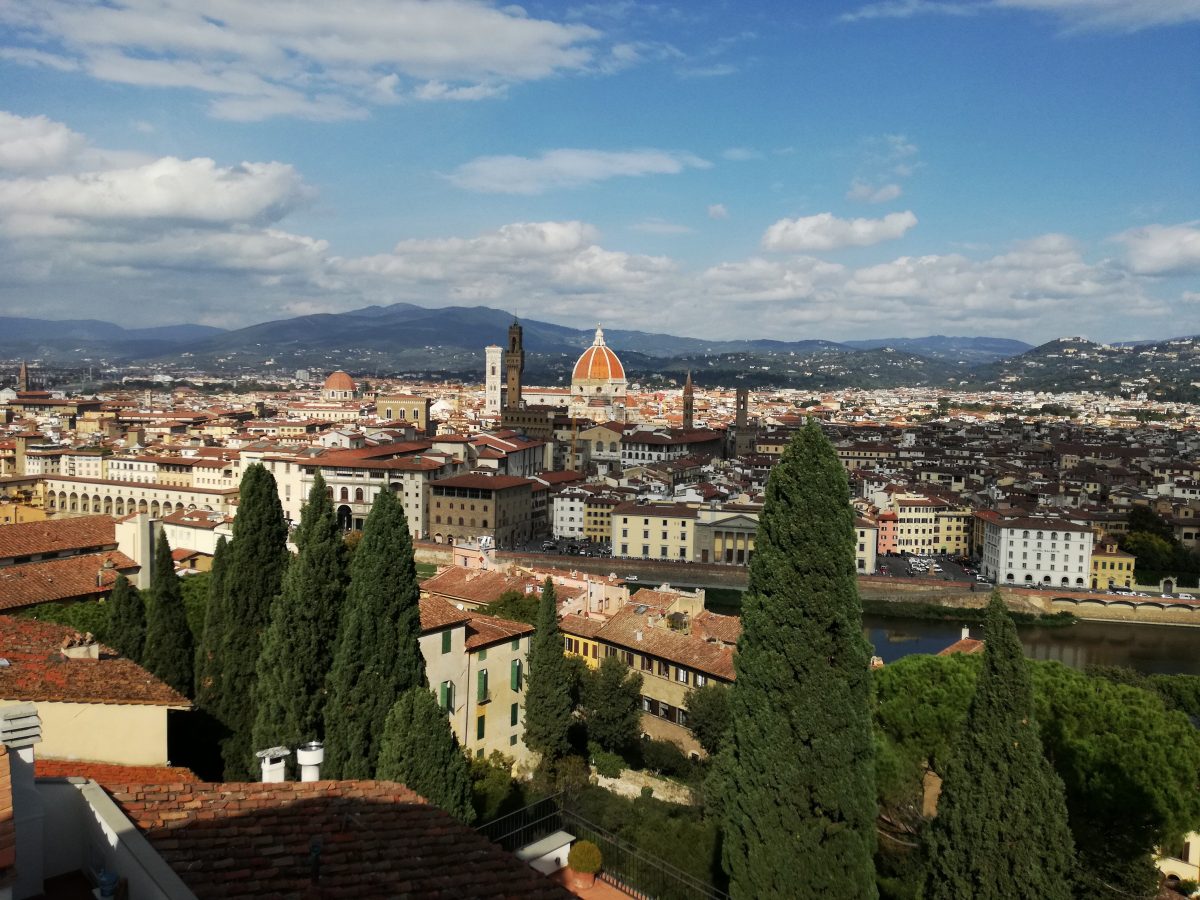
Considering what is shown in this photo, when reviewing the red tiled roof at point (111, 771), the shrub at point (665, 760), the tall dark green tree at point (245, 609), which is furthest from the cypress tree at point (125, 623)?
the shrub at point (665, 760)

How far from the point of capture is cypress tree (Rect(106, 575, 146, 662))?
9641 millimetres

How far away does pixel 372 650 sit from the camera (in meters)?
7.52

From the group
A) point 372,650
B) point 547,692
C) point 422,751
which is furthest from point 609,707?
point 422,751

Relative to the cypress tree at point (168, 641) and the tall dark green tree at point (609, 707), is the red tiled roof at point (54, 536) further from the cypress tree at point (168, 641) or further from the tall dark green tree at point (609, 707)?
the tall dark green tree at point (609, 707)

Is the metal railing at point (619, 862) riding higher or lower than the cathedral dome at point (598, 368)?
lower

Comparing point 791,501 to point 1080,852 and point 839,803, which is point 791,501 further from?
point 1080,852

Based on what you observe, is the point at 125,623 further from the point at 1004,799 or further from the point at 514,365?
the point at 514,365

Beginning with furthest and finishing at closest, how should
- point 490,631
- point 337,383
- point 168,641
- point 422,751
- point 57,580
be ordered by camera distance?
point 337,383
point 490,631
point 57,580
point 168,641
point 422,751

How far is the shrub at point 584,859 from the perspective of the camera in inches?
201

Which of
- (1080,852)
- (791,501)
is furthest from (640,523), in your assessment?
(791,501)

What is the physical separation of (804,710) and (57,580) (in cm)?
985

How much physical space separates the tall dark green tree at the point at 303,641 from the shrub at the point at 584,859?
3231 mm

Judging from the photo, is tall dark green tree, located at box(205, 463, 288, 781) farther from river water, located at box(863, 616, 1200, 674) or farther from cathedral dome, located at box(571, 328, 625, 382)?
cathedral dome, located at box(571, 328, 625, 382)

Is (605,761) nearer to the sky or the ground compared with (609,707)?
nearer to the ground
